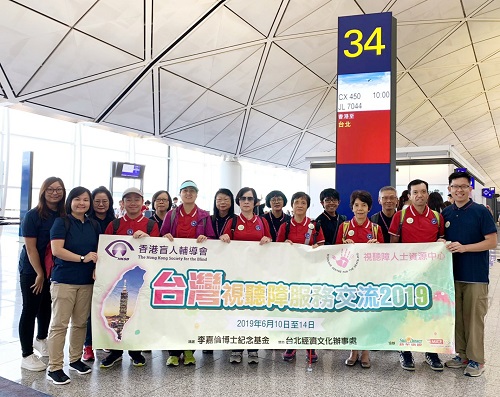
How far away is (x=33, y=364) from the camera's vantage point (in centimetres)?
415

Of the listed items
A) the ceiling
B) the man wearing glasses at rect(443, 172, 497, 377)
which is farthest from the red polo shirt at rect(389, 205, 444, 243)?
the ceiling

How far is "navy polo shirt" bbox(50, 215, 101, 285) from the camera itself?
3.91 meters

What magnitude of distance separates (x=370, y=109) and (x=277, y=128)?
57.1 ft

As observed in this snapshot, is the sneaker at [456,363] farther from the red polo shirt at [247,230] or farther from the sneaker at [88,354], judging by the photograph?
the sneaker at [88,354]

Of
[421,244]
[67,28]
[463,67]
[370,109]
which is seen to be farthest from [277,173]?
[421,244]

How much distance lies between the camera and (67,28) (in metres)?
12.1

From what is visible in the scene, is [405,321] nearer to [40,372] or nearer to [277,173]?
[40,372]

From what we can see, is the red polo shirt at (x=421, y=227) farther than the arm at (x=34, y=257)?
Yes

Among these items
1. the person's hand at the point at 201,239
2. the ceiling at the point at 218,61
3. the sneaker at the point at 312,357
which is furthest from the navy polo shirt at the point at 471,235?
the ceiling at the point at 218,61

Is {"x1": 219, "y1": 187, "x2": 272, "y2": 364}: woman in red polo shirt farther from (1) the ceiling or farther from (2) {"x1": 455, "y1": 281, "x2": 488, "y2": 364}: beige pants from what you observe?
(1) the ceiling

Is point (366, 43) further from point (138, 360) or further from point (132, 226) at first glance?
point (138, 360)

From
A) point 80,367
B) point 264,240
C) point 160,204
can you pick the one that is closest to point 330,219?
point 264,240

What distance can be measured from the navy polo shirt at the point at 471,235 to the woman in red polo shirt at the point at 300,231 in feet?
4.86

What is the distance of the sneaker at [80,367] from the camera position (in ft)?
13.3
